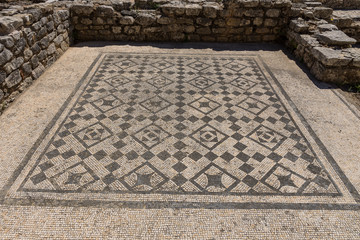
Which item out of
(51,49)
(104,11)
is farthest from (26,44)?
(104,11)

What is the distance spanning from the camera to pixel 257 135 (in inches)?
119

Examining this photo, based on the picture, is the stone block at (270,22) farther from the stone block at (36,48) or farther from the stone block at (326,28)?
the stone block at (36,48)

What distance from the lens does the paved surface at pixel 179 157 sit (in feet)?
6.84

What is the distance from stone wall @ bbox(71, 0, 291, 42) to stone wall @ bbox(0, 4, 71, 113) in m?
0.73

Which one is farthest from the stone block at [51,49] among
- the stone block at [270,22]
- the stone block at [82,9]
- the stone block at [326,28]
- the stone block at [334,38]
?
the stone block at [326,28]

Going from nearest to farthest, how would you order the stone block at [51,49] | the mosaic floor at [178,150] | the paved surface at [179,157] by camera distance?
1. the paved surface at [179,157]
2. the mosaic floor at [178,150]
3. the stone block at [51,49]

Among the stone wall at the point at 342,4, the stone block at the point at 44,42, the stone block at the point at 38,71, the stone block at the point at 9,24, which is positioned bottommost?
the stone block at the point at 38,71

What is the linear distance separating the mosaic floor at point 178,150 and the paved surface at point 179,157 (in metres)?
0.01

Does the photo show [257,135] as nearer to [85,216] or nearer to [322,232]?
[322,232]

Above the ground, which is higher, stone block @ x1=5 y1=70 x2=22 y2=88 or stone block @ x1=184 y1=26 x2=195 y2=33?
stone block @ x1=184 y1=26 x2=195 y2=33

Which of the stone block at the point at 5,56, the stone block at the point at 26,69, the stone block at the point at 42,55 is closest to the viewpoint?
the stone block at the point at 5,56

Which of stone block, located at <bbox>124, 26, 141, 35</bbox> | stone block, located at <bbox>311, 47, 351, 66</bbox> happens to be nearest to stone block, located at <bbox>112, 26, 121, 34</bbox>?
stone block, located at <bbox>124, 26, 141, 35</bbox>

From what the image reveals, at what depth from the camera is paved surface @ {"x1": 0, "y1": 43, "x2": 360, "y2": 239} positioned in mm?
2084

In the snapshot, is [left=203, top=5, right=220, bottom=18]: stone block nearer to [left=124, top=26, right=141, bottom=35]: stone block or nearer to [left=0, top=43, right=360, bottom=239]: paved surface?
[left=124, top=26, right=141, bottom=35]: stone block
